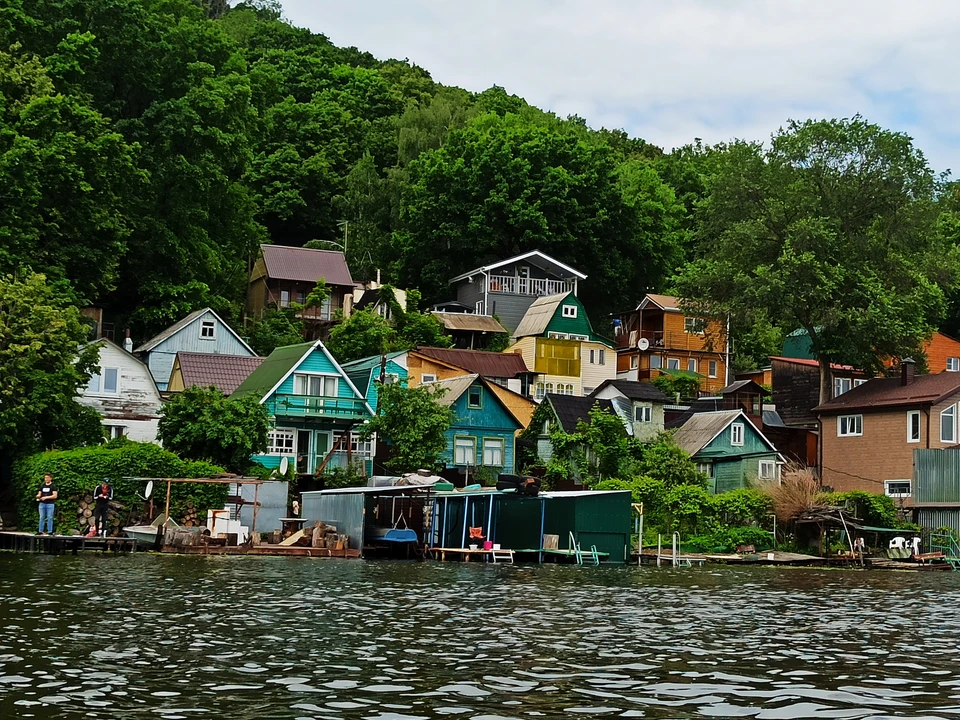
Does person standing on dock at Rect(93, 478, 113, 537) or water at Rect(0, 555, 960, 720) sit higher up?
person standing on dock at Rect(93, 478, 113, 537)

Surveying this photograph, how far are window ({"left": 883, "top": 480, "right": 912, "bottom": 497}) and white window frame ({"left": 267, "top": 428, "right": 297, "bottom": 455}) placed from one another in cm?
2944

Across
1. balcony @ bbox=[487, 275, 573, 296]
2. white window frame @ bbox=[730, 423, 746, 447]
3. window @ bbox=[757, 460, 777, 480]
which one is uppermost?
balcony @ bbox=[487, 275, 573, 296]

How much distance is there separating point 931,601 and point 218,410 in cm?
3219

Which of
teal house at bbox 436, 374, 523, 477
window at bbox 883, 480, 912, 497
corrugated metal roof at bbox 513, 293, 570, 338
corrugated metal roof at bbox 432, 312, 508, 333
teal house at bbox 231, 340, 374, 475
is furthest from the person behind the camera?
corrugated metal roof at bbox 432, 312, 508, 333

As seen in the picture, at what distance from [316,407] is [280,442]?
8.48 feet

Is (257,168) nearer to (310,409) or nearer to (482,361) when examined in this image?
(482,361)

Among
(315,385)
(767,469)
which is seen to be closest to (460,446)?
(315,385)

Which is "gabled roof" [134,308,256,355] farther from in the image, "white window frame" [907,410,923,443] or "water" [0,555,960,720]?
"water" [0,555,960,720]

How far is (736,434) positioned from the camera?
217ft

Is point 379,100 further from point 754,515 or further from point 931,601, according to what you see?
point 931,601

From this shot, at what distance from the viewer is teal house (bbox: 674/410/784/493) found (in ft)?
215

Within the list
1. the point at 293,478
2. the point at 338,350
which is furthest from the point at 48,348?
the point at 338,350

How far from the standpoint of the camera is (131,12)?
75.9 m

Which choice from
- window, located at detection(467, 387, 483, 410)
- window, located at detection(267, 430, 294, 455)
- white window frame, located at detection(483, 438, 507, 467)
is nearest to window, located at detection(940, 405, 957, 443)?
white window frame, located at detection(483, 438, 507, 467)
